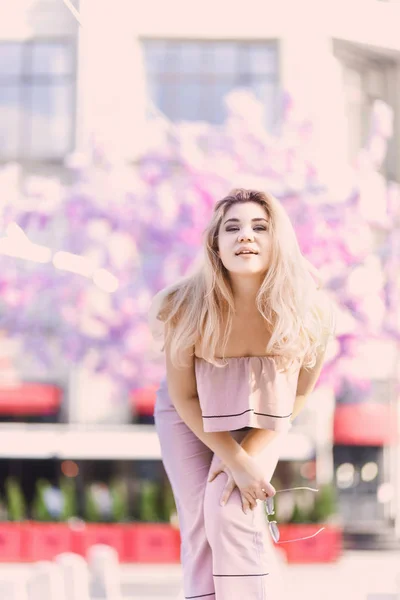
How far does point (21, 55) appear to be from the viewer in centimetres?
1873

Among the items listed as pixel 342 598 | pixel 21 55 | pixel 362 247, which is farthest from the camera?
pixel 21 55

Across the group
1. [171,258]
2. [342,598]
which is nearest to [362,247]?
[171,258]

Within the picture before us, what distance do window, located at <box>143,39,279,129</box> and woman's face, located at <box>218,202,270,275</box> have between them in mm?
16568

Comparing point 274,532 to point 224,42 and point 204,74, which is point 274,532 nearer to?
point 204,74

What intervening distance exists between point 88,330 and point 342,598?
18.0 ft

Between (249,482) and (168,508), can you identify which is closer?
(249,482)

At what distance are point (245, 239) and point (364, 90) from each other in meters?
18.7

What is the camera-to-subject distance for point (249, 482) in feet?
8.22

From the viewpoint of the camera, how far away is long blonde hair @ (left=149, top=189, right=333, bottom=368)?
8.40 ft

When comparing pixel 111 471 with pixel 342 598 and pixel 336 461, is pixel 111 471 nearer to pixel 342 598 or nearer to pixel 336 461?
pixel 336 461

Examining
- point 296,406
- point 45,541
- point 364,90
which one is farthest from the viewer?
point 364,90

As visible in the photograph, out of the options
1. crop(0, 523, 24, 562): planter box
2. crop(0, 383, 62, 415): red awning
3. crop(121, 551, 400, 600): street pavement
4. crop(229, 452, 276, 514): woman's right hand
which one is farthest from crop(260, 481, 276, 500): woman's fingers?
crop(0, 383, 62, 415): red awning

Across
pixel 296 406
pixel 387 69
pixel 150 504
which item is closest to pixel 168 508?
pixel 150 504

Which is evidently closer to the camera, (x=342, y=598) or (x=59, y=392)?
(x=342, y=598)
